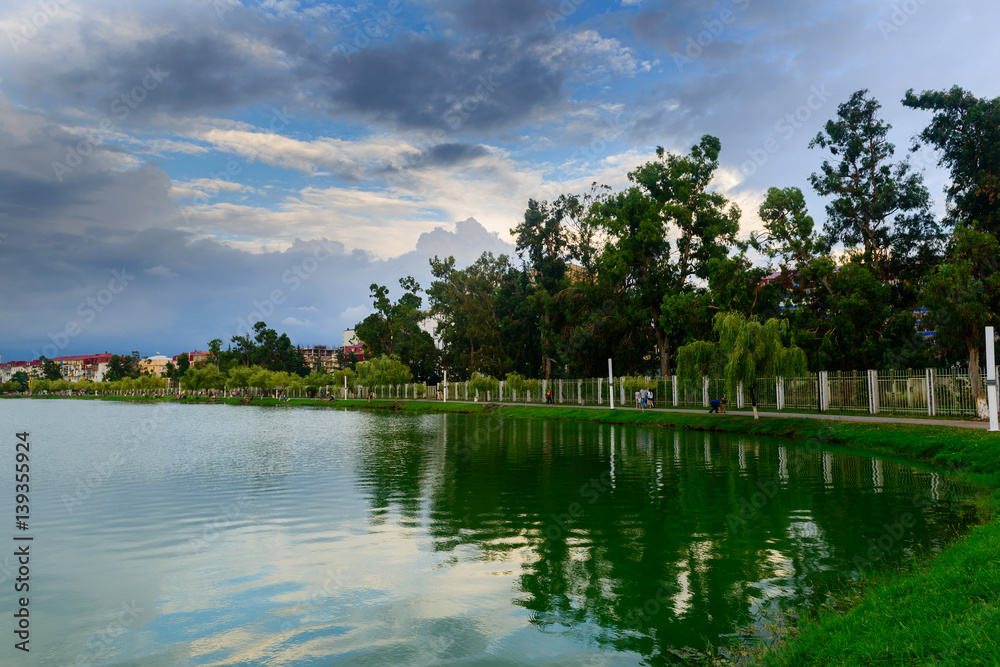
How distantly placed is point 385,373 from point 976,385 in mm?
62935

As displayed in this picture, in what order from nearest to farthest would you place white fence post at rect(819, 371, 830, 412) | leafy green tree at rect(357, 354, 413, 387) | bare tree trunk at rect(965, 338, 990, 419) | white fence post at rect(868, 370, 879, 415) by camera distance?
1. bare tree trunk at rect(965, 338, 990, 419)
2. white fence post at rect(868, 370, 879, 415)
3. white fence post at rect(819, 371, 830, 412)
4. leafy green tree at rect(357, 354, 413, 387)

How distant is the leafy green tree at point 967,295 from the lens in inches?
1011

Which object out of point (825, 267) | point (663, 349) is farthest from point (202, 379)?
point (825, 267)

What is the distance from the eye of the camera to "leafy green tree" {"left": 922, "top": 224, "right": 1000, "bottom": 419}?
25.7 metres

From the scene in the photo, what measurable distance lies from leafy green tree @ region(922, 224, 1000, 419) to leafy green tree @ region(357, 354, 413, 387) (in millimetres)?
59648

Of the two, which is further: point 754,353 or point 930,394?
point 754,353

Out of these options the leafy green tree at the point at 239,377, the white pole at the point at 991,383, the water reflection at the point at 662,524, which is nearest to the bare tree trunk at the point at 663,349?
the water reflection at the point at 662,524

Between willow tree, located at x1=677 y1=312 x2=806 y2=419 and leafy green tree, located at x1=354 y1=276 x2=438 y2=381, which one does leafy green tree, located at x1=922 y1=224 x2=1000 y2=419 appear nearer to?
willow tree, located at x1=677 y1=312 x2=806 y2=419

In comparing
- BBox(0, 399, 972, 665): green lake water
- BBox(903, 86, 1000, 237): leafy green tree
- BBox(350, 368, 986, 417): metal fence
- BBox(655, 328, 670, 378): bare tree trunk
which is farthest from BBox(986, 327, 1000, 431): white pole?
BBox(655, 328, 670, 378): bare tree trunk

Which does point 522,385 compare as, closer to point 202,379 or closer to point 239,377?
point 239,377

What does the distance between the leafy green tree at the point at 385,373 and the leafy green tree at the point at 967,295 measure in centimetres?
5965

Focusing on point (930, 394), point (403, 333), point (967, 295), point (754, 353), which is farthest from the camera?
point (403, 333)

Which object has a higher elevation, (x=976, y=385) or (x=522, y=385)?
(x=976, y=385)

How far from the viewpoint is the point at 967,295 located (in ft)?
84.6
